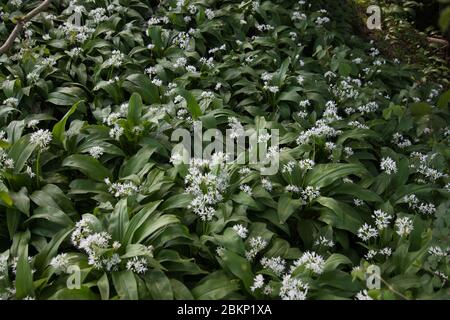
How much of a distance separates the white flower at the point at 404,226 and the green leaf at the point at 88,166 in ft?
6.71

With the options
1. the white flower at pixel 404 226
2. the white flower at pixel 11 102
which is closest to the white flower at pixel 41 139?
the white flower at pixel 11 102

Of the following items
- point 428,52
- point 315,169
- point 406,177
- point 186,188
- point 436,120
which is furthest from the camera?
point 428,52

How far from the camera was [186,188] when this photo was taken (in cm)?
333

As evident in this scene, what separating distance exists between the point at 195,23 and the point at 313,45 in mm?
1483

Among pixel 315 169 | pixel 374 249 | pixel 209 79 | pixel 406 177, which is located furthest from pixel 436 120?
pixel 209 79

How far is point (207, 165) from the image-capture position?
3.48 meters

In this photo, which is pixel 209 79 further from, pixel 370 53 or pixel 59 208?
pixel 370 53

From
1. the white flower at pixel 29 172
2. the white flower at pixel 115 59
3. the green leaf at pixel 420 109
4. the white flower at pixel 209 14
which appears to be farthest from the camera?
the white flower at pixel 209 14

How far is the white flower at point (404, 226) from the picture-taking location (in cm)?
312

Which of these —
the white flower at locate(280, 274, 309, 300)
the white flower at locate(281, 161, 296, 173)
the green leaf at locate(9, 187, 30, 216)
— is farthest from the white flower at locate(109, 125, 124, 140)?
the white flower at locate(280, 274, 309, 300)

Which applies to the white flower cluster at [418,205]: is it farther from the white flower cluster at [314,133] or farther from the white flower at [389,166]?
the white flower cluster at [314,133]

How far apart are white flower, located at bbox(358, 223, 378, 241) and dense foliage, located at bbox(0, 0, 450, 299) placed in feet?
0.09

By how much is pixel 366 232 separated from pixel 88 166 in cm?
199

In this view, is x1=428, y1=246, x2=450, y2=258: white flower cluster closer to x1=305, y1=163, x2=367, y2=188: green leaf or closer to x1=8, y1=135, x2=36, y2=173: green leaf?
x1=305, y1=163, x2=367, y2=188: green leaf
